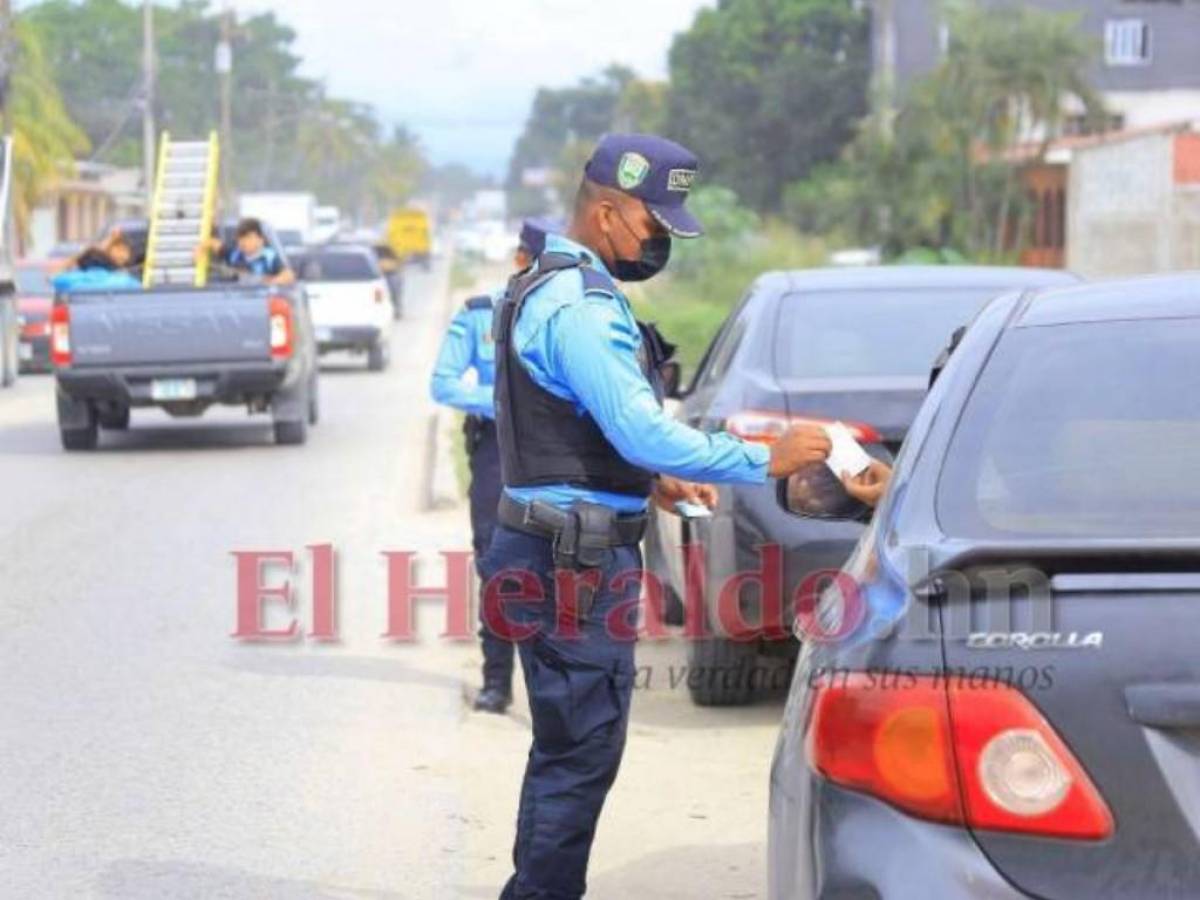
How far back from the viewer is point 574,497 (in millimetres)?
4934

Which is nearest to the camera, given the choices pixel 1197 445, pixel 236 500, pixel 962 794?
pixel 962 794

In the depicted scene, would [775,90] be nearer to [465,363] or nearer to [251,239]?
[251,239]

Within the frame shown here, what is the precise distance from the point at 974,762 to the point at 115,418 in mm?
18022

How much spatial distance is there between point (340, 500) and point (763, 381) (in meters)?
7.63

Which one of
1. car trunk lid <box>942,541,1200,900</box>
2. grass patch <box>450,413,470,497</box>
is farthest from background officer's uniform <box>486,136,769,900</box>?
grass patch <box>450,413,470,497</box>

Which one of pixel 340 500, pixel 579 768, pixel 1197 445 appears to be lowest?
pixel 340 500

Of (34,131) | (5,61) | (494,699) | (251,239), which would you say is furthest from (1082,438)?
(34,131)

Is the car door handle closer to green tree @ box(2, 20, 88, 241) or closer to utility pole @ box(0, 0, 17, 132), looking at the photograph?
utility pole @ box(0, 0, 17, 132)

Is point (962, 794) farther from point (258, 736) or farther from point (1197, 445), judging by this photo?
point (258, 736)

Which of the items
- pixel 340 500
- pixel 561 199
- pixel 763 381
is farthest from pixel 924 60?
pixel 763 381

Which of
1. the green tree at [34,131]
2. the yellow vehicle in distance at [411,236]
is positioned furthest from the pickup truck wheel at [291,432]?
the yellow vehicle in distance at [411,236]

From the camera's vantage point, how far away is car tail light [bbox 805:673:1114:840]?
337cm

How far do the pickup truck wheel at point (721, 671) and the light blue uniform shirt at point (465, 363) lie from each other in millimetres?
1200

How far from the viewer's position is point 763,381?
27.8 ft
